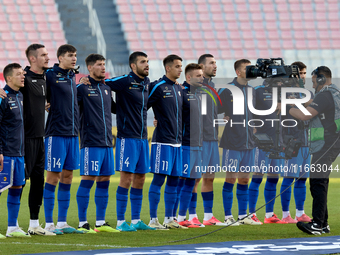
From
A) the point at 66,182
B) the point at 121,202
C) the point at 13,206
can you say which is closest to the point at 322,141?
the point at 121,202

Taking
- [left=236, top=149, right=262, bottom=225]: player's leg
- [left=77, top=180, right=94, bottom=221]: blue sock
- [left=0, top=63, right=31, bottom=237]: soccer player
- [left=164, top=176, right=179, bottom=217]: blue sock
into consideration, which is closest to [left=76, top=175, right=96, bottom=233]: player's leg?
[left=77, top=180, right=94, bottom=221]: blue sock

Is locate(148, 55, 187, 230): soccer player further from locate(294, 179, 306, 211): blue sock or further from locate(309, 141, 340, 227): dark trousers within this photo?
locate(294, 179, 306, 211): blue sock

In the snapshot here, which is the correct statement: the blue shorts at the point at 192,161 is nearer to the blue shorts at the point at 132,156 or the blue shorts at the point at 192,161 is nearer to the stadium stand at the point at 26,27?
the blue shorts at the point at 132,156

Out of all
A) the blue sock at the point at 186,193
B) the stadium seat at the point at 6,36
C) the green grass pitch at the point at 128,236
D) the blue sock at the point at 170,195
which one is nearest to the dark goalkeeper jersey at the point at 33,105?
the green grass pitch at the point at 128,236

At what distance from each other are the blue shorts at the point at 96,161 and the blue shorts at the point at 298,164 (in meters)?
2.65

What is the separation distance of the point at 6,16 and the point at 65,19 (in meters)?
2.50

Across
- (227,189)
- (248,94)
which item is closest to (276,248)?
(227,189)

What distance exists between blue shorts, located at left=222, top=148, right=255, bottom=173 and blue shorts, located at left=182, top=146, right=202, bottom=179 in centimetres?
46

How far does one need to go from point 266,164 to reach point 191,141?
1273 millimetres

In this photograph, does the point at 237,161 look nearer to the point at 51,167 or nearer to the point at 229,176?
the point at 229,176

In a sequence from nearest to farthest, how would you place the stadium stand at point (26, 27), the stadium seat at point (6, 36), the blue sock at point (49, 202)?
the blue sock at point (49, 202) < the stadium stand at point (26, 27) < the stadium seat at point (6, 36)

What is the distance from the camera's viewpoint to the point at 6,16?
965 inches

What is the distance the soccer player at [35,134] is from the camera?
6125mm

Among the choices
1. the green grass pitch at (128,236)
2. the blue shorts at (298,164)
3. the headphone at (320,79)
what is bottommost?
the green grass pitch at (128,236)
